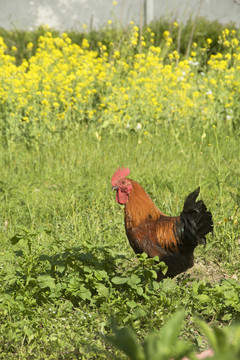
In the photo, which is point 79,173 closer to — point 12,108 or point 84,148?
point 84,148

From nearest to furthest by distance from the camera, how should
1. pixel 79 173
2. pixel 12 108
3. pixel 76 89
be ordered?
1. pixel 79 173
2. pixel 12 108
3. pixel 76 89

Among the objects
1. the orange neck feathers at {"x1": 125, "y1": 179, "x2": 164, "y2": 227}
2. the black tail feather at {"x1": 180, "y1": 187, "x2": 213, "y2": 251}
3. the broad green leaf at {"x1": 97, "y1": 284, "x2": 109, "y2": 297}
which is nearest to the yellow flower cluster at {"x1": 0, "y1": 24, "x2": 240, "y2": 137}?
the orange neck feathers at {"x1": 125, "y1": 179, "x2": 164, "y2": 227}

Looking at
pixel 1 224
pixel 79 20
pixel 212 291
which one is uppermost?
pixel 79 20

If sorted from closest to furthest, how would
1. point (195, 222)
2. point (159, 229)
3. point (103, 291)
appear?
point (103, 291)
point (195, 222)
point (159, 229)

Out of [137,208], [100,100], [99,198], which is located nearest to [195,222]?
[137,208]

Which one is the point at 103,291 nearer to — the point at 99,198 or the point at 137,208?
the point at 137,208

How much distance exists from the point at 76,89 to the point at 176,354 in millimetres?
6188

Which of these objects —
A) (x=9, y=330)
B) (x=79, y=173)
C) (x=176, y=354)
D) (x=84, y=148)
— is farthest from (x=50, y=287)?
(x=84, y=148)

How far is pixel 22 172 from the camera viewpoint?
5.43m

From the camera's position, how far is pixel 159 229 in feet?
10.7

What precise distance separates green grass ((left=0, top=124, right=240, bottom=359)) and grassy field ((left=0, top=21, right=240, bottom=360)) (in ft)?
0.04

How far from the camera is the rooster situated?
3.16 metres

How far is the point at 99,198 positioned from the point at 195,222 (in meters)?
1.60

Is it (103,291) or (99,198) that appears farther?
A: (99,198)
